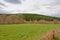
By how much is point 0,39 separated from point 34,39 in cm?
333

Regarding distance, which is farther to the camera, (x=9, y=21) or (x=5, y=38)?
(x=9, y=21)

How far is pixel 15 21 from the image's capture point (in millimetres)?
32281

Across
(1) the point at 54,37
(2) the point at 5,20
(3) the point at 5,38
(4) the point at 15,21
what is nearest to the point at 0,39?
(3) the point at 5,38

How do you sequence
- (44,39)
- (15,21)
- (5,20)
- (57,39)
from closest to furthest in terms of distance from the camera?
(44,39)
(57,39)
(5,20)
(15,21)

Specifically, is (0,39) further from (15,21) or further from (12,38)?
(15,21)

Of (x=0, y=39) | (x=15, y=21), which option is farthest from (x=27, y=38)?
(x=15, y=21)

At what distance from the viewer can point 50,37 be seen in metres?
14.5

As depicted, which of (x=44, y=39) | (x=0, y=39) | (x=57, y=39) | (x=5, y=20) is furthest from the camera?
(x=5, y=20)

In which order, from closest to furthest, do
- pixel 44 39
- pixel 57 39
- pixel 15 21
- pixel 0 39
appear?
pixel 44 39
pixel 0 39
pixel 57 39
pixel 15 21

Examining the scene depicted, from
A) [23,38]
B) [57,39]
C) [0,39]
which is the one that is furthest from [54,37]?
[0,39]

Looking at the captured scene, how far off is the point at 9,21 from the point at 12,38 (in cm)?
1570

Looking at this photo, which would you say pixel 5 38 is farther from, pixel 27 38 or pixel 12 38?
pixel 27 38

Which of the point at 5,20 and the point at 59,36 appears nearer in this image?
the point at 59,36

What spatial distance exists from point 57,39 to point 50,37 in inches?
46.1
